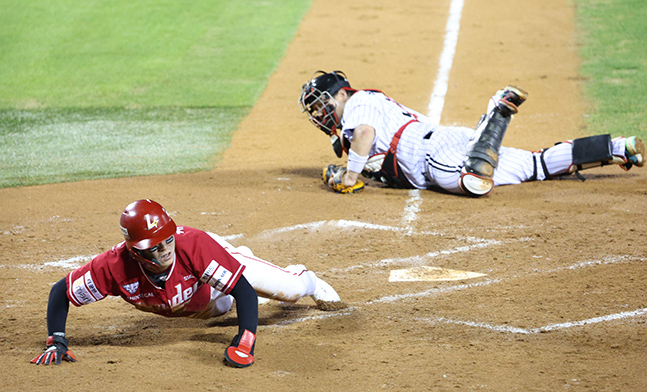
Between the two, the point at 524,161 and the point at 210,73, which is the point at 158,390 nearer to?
the point at 524,161

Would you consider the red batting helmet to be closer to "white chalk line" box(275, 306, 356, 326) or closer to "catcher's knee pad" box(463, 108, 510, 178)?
"white chalk line" box(275, 306, 356, 326)

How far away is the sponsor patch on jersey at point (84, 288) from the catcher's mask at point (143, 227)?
34 centimetres

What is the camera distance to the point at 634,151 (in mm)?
6332

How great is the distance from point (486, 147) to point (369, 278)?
7.30ft

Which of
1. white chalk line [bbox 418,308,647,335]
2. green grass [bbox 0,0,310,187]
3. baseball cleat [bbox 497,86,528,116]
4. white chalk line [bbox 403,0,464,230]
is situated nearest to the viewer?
white chalk line [bbox 418,308,647,335]

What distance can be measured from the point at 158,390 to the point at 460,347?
163cm

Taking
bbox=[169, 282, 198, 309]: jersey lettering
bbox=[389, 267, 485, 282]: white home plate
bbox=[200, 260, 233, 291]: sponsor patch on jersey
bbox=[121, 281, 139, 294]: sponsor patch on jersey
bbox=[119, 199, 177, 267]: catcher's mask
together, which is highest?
bbox=[119, 199, 177, 267]: catcher's mask

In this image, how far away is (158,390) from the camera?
3318mm

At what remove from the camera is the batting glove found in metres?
3.59

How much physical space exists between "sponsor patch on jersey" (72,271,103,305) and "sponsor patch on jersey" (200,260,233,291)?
0.63 metres

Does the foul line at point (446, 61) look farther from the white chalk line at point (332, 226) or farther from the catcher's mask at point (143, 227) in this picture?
the catcher's mask at point (143, 227)

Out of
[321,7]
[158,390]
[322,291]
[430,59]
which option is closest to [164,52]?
[321,7]

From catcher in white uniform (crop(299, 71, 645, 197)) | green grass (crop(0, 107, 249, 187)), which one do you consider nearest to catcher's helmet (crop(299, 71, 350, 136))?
catcher in white uniform (crop(299, 71, 645, 197))

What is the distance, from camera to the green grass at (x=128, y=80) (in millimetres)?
8531
